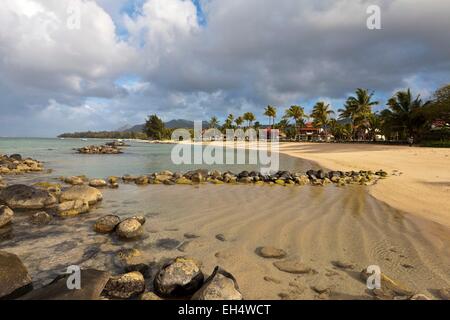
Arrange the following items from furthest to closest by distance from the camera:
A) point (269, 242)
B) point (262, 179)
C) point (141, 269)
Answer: point (262, 179) < point (269, 242) < point (141, 269)

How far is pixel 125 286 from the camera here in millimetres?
4191

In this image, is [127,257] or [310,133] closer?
[127,257]

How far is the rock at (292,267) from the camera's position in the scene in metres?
4.90

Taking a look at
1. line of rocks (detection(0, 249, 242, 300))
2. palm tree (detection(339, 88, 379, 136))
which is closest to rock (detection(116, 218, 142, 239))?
line of rocks (detection(0, 249, 242, 300))

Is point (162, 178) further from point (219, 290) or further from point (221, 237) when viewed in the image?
point (219, 290)

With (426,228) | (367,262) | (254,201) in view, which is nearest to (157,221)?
(254,201)

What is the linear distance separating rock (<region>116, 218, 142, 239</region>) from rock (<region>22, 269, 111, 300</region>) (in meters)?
2.40

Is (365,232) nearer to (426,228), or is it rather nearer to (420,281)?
(426,228)

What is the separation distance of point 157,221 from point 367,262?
5.39 meters

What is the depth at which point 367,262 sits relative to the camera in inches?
207

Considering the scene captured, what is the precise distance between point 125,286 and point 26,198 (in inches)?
291

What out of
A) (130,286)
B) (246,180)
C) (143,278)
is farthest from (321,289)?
(246,180)

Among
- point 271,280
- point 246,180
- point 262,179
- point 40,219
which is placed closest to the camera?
point 271,280

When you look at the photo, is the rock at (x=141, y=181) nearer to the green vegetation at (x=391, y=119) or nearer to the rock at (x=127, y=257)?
the rock at (x=127, y=257)
